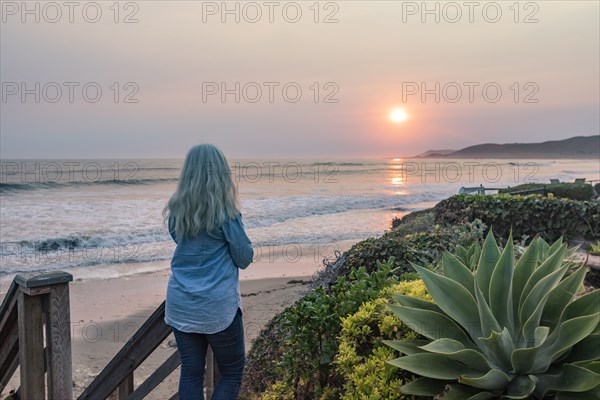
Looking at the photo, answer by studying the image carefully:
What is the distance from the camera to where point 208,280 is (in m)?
3.09

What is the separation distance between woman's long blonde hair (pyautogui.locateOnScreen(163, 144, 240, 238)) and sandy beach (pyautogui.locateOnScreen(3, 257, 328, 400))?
400 cm

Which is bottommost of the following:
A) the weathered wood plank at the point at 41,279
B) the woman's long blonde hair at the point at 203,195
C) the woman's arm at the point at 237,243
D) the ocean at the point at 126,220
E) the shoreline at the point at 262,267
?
the shoreline at the point at 262,267

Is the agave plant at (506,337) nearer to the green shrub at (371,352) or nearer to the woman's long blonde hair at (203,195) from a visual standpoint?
the green shrub at (371,352)

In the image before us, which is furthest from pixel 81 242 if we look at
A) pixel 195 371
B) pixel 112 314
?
pixel 195 371

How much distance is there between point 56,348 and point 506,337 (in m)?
3.33

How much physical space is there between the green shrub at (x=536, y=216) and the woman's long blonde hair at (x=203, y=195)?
664cm

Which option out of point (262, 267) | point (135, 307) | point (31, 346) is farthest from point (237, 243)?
point (262, 267)

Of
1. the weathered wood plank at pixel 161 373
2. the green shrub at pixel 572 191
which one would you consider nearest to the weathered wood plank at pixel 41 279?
the weathered wood plank at pixel 161 373

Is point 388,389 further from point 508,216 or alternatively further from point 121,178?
point 121,178

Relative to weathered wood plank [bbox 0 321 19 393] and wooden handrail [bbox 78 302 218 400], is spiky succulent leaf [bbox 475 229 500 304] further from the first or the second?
weathered wood plank [bbox 0 321 19 393]

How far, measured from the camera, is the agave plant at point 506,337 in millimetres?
2016

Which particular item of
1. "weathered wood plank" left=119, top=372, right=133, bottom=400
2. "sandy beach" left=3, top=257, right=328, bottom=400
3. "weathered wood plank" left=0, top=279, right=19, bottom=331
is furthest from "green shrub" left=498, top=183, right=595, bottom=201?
"weathered wood plank" left=0, top=279, right=19, bottom=331

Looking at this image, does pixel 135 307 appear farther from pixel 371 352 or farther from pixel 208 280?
pixel 371 352

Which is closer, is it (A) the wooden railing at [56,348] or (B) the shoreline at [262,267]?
(A) the wooden railing at [56,348]
